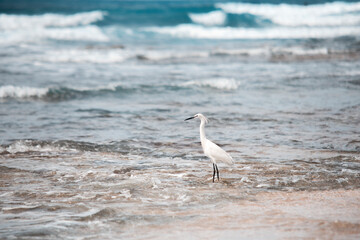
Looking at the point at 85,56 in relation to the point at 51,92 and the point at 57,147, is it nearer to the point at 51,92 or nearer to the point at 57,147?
the point at 51,92

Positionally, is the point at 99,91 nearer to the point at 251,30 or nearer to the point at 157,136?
the point at 157,136

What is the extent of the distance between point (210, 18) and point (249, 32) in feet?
19.2

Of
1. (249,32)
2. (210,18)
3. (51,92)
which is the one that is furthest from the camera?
(210,18)

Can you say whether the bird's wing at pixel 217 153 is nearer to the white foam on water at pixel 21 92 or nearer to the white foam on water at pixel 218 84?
the white foam on water at pixel 218 84

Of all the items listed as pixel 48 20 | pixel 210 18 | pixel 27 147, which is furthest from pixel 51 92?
pixel 210 18

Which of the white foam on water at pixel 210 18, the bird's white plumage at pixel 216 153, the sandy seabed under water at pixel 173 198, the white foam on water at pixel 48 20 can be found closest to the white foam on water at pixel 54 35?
the white foam on water at pixel 48 20

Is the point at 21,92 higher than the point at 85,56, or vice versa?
the point at 85,56

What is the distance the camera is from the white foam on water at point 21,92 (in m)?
10.9

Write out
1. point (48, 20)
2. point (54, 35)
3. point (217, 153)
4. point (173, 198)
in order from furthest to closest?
point (48, 20) → point (54, 35) → point (217, 153) → point (173, 198)

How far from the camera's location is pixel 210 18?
1375 inches

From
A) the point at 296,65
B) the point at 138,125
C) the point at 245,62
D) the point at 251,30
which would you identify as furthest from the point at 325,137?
the point at 251,30

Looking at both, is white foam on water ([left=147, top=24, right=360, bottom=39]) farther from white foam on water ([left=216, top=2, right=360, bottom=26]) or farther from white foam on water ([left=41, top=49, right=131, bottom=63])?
white foam on water ([left=41, top=49, right=131, bottom=63])

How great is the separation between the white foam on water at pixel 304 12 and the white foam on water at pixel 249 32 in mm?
4269

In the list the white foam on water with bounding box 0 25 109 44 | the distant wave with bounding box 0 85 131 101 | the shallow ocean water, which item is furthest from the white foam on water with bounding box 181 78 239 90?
the white foam on water with bounding box 0 25 109 44
